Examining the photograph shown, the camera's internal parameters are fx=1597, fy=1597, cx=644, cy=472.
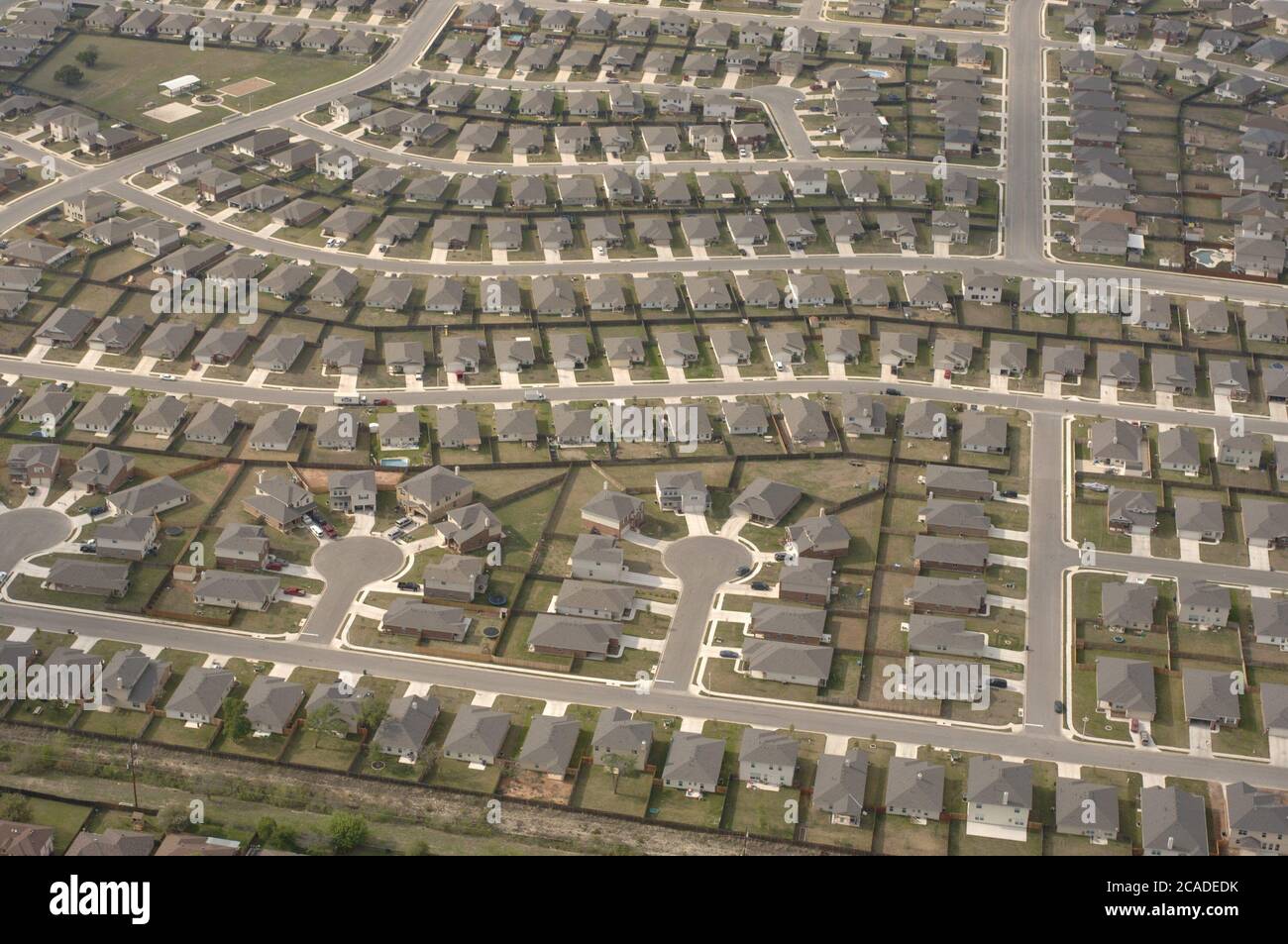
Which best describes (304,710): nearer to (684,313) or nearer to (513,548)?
(513,548)

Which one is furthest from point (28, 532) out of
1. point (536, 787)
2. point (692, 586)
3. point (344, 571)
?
point (692, 586)

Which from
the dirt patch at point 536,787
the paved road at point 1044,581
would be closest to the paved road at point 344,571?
the dirt patch at point 536,787

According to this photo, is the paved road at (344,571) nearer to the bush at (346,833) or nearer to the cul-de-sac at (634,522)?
the cul-de-sac at (634,522)

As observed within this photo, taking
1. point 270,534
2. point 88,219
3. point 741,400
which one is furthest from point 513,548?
point 88,219

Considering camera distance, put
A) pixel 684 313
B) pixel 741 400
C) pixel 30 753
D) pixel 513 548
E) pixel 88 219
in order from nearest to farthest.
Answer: pixel 30 753
pixel 513 548
pixel 741 400
pixel 684 313
pixel 88 219

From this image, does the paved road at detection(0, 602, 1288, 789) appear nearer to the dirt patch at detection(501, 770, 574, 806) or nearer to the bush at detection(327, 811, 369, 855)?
the dirt patch at detection(501, 770, 574, 806)
